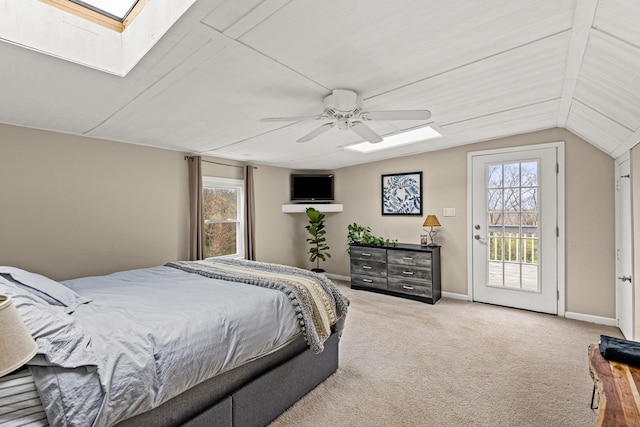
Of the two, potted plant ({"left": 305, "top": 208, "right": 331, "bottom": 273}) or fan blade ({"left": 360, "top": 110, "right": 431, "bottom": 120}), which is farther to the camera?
potted plant ({"left": 305, "top": 208, "right": 331, "bottom": 273})

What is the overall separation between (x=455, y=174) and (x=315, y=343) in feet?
11.6

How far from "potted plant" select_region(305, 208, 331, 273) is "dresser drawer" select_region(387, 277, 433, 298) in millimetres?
1557

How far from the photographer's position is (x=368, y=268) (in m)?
5.05

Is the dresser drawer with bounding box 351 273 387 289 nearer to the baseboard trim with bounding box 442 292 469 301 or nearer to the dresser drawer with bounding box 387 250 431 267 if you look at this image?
the dresser drawer with bounding box 387 250 431 267

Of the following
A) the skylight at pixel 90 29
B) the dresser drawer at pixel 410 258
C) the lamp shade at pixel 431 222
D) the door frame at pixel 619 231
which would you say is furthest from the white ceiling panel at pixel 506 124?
the skylight at pixel 90 29

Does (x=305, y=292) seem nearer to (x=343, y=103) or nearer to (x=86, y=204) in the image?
(x=343, y=103)

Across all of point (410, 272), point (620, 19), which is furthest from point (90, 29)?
point (410, 272)

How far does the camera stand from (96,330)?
4.95 ft

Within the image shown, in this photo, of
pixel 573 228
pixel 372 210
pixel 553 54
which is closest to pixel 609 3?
pixel 553 54

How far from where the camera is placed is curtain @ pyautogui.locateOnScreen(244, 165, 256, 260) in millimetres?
5047

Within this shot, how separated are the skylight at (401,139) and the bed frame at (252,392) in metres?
2.67

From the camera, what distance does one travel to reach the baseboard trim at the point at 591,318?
350cm

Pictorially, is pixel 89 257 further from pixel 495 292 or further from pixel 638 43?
pixel 495 292

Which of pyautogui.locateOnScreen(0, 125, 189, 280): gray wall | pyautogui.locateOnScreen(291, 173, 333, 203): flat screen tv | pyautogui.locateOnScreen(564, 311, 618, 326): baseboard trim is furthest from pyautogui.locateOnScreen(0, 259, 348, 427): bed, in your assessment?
pyautogui.locateOnScreen(291, 173, 333, 203): flat screen tv
